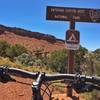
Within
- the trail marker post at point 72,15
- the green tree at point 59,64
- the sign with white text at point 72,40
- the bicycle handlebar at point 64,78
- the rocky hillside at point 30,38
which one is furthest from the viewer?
the rocky hillside at point 30,38

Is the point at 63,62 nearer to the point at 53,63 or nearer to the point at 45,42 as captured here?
the point at 53,63

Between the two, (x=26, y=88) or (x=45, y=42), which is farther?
(x=45, y=42)

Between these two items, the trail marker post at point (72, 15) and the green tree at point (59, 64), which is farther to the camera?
the green tree at point (59, 64)

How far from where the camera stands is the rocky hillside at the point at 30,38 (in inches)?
3093

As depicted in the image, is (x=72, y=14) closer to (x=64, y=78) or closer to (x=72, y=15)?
(x=72, y=15)

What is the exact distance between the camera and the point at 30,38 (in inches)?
3285

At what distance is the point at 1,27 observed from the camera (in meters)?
84.6

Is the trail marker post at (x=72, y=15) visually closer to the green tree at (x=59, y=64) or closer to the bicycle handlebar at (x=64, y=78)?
the bicycle handlebar at (x=64, y=78)

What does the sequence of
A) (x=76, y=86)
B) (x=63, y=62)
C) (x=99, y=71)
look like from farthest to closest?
(x=63, y=62), (x=99, y=71), (x=76, y=86)

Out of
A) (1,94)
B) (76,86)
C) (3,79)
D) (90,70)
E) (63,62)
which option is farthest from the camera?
(63,62)

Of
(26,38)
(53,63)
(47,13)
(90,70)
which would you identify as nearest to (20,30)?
(26,38)

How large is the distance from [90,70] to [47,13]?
6.10 m

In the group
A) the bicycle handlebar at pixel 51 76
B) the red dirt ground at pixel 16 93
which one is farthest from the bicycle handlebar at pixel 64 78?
the red dirt ground at pixel 16 93

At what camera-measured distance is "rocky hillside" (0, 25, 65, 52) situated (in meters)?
78.6
